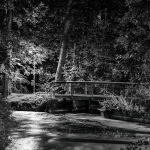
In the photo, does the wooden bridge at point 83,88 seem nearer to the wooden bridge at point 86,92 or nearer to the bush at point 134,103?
the wooden bridge at point 86,92

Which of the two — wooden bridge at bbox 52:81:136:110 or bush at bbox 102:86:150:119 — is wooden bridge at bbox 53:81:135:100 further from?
bush at bbox 102:86:150:119

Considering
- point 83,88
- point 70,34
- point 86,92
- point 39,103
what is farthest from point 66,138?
point 70,34

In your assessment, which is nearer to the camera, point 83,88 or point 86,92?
point 86,92

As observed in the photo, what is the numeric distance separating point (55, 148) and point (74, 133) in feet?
10.1

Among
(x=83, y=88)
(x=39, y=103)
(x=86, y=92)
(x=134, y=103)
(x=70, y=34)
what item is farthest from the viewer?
(x=70, y=34)

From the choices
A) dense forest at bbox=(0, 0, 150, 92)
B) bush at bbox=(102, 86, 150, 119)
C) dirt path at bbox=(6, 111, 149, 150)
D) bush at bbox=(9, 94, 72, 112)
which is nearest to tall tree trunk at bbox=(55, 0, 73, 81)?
dense forest at bbox=(0, 0, 150, 92)

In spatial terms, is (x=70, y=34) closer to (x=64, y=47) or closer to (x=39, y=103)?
(x=64, y=47)

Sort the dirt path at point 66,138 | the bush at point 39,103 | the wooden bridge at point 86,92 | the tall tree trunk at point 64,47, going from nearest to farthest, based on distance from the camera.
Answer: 1. the dirt path at point 66,138
2. the bush at point 39,103
3. the wooden bridge at point 86,92
4. the tall tree trunk at point 64,47

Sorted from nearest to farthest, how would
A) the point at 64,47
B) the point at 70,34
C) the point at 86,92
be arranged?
the point at 86,92 < the point at 64,47 < the point at 70,34

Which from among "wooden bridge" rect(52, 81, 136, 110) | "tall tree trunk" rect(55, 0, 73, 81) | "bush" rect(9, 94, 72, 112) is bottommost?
"bush" rect(9, 94, 72, 112)

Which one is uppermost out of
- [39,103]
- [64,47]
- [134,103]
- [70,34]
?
[70,34]

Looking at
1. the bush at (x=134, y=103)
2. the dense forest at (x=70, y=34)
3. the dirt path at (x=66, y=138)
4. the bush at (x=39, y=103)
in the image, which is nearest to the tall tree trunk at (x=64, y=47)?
A: the dense forest at (x=70, y=34)

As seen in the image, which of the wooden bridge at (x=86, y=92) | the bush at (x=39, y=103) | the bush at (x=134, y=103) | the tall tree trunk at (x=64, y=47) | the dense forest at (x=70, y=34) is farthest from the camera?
the tall tree trunk at (x=64, y=47)

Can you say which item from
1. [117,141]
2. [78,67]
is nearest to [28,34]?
[78,67]
